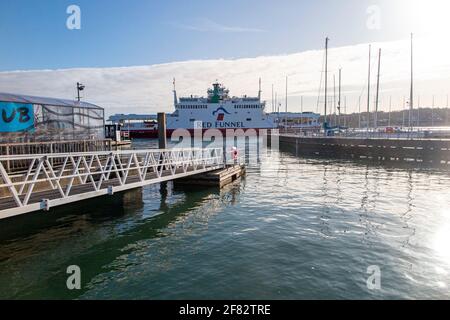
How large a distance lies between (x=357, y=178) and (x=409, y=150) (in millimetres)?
16021

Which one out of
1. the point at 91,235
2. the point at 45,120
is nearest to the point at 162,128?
the point at 45,120

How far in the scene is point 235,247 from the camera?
→ 990 centimetres

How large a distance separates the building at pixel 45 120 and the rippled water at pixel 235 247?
6543 millimetres

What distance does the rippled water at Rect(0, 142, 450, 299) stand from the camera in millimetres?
7449

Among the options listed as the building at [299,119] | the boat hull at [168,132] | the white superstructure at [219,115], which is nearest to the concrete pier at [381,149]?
the boat hull at [168,132]

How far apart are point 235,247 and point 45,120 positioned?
54.2 feet

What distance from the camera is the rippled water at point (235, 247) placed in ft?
24.4

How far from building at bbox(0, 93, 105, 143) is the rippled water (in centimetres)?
654

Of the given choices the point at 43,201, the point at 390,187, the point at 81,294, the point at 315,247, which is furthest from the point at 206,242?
the point at 390,187

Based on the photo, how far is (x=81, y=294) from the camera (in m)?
7.29

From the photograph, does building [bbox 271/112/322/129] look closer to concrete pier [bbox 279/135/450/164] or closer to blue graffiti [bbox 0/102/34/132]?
concrete pier [bbox 279/135/450/164]

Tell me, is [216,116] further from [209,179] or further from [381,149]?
[209,179]

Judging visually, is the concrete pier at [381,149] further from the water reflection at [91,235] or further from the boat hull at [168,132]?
the boat hull at [168,132]
